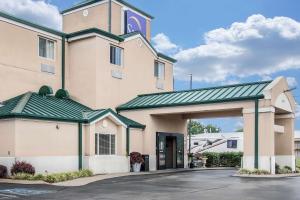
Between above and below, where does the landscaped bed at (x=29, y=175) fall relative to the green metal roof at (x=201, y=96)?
below

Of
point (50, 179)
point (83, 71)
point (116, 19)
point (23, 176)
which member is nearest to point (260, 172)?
point (50, 179)

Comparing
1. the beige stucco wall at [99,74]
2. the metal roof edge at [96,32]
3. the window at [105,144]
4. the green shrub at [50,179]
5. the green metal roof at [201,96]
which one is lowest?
the green shrub at [50,179]

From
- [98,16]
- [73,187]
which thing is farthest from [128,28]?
[73,187]

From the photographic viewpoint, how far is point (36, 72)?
960 inches

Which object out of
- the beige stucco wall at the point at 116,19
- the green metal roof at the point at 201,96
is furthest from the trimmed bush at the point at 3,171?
the beige stucco wall at the point at 116,19

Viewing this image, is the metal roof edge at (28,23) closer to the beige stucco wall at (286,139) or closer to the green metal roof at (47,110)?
the green metal roof at (47,110)

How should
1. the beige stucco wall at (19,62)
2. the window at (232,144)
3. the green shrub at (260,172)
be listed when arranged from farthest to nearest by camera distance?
the window at (232,144) → the beige stucco wall at (19,62) → the green shrub at (260,172)

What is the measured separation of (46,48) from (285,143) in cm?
1603

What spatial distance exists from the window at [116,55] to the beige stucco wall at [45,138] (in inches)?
274

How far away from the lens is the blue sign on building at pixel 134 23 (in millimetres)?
30634

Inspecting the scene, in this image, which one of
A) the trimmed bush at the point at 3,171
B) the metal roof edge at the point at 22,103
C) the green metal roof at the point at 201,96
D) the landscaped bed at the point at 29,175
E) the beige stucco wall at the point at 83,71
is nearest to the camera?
the landscaped bed at the point at 29,175

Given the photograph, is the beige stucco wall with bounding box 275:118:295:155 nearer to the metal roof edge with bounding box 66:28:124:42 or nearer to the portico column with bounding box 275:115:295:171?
the portico column with bounding box 275:115:295:171

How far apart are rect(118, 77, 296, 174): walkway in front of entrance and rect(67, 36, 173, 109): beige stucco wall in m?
1.06

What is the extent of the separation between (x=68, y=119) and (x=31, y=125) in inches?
88.6
